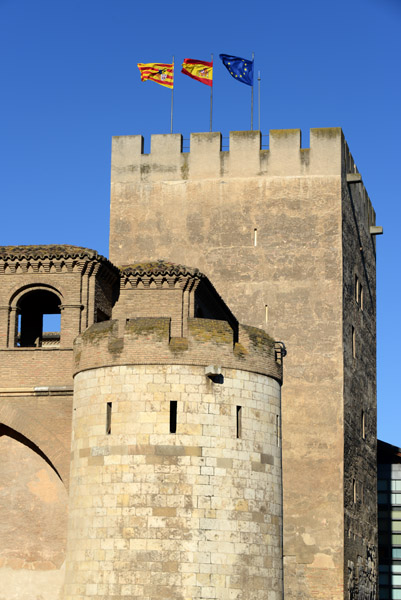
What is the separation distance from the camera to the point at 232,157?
48531 mm

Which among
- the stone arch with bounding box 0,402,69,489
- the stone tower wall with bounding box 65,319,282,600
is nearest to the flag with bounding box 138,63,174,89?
the stone arch with bounding box 0,402,69,489

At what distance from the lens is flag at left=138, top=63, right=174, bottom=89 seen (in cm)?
5078

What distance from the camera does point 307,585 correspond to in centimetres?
4259

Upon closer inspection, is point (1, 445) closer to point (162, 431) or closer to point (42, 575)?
point (42, 575)

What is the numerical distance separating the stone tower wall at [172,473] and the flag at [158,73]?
23.4 meters

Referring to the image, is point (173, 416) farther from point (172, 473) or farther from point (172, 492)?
point (172, 492)

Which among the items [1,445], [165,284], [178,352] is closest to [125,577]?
[178,352]

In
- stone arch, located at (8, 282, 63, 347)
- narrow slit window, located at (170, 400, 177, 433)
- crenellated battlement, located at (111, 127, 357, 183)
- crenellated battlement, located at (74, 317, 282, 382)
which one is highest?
crenellated battlement, located at (111, 127, 357, 183)

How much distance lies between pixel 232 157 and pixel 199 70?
513 centimetres

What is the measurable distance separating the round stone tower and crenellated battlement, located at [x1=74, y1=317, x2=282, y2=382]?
0.10ft

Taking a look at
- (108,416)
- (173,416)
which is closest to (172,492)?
(173,416)

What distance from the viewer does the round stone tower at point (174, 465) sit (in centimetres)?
2756

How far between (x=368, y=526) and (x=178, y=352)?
22915 millimetres

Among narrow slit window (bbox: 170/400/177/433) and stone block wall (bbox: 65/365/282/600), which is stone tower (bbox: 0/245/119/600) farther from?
narrow slit window (bbox: 170/400/177/433)
